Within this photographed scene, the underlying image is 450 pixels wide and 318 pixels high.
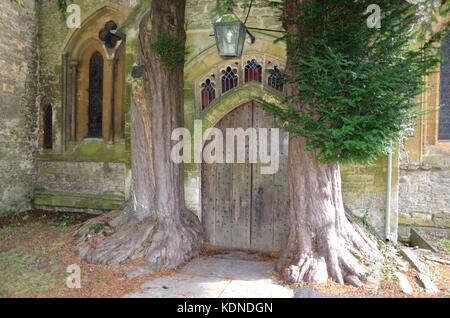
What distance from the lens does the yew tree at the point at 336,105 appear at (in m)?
3.85

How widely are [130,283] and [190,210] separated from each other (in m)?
2.11

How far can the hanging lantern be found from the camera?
4457 mm

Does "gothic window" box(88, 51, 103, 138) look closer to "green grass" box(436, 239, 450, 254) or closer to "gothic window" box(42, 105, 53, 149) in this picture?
"gothic window" box(42, 105, 53, 149)

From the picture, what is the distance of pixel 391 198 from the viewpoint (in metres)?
5.67

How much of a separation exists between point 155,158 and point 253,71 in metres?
2.21

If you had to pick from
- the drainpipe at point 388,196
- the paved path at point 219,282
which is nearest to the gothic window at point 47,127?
the paved path at point 219,282

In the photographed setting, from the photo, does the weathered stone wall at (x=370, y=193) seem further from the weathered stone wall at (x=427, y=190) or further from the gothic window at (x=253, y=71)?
the gothic window at (x=253, y=71)

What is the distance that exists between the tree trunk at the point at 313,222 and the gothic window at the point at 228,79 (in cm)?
162

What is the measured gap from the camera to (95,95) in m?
9.09

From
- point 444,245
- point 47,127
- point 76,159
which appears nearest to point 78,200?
point 76,159

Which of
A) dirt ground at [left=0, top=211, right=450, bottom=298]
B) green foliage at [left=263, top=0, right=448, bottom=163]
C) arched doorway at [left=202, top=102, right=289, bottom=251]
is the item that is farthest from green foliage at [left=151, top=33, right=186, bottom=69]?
dirt ground at [left=0, top=211, right=450, bottom=298]

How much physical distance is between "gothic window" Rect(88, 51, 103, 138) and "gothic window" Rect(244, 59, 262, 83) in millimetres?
4731

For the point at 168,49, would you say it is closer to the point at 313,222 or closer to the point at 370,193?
the point at 313,222
